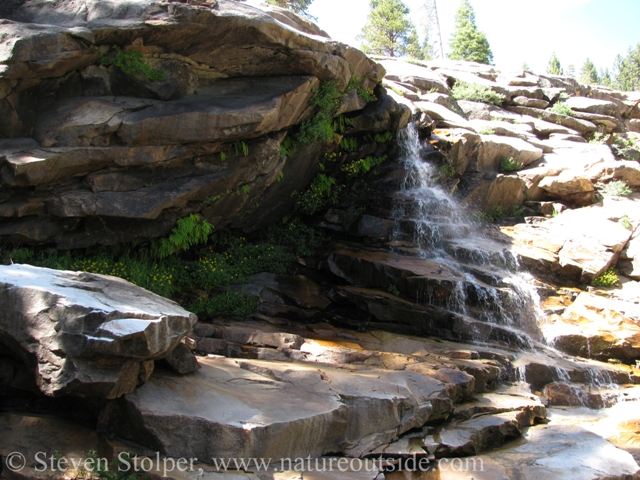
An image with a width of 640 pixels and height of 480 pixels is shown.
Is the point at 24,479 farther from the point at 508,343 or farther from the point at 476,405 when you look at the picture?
the point at 508,343

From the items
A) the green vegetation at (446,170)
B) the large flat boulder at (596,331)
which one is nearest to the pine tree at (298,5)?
the green vegetation at (446,170)

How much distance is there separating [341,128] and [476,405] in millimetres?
7965

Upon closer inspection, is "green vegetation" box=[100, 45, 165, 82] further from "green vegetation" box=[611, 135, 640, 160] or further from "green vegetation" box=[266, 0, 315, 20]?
"green vegetation" box=[266, 0, 315, 20]

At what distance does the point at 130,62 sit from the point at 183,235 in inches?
135

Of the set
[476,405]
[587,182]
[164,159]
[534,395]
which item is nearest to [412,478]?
[476,405]

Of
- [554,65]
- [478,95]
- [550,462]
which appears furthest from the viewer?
[554,65]

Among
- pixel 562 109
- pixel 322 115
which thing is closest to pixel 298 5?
pixel 562 109

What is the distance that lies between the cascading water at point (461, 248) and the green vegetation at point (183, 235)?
4.76 m

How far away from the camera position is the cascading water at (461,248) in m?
10.4

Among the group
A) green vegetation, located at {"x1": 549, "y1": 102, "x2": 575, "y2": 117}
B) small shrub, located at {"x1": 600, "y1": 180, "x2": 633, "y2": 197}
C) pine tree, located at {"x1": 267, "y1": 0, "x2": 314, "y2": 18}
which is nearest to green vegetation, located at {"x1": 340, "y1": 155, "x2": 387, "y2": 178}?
A: small shrub, located at {"x1": 600, "y1": 180, "x2": 633, "y2": 197}

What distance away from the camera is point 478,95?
71.0 feet

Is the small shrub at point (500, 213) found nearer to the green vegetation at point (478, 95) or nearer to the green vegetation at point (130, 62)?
the green vegetation at point (478, 95)

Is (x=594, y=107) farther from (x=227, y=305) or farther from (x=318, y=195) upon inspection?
(x=227, y=305)

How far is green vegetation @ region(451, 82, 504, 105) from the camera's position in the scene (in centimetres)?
2164
